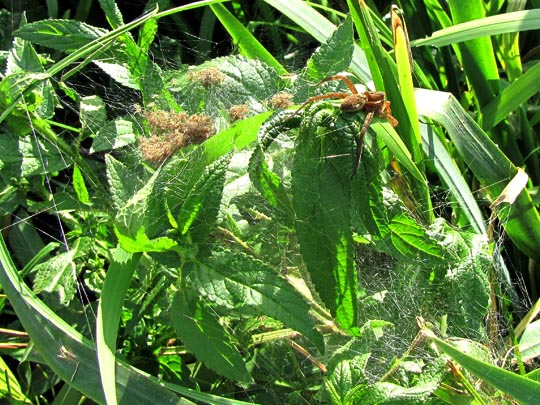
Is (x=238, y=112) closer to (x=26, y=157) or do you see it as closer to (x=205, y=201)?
(x=205, y=201)

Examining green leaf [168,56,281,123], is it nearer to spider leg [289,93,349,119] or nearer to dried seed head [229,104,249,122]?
dried seed head [229,104,249,122]

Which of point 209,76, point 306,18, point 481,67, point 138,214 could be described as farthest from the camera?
point 481,67

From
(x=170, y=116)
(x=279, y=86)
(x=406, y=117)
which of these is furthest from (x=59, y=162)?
(x=406, y=117)

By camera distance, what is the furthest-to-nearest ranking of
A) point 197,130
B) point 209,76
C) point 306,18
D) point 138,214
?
point 306,18 < point 209,76 < point 197,130 < point 138,214

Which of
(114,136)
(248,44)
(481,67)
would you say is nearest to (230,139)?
(114,136)

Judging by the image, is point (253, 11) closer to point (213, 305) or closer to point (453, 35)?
point (453, 35)

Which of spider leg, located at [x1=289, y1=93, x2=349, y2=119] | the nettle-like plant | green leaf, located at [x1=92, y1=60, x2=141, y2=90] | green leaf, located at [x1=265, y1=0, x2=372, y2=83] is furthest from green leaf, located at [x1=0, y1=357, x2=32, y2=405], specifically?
green leaf, located at [x1=265, y1=0, x2=372, y2=83]
